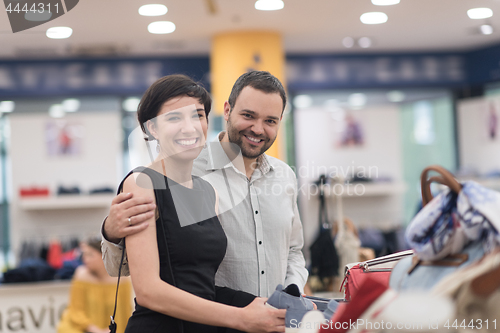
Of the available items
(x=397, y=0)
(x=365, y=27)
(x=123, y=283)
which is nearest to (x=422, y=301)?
(x=123, y=283)

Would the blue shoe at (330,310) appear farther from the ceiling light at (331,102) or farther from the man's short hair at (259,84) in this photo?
the ceiling light at (331,102)

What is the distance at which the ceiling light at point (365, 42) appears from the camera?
5.79 metres

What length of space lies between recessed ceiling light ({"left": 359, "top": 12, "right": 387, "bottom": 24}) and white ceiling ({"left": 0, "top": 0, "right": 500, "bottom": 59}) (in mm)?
63

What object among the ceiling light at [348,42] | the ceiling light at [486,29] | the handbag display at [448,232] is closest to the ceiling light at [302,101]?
the ceiling light at [348,42]

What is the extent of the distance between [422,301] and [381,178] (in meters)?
5.39

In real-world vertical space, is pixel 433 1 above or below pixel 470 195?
above

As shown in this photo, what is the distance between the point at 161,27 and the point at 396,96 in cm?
351

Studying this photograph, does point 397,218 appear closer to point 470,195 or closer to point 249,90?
point 249,90

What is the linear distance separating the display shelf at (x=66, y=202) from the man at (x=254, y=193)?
13.0 feet

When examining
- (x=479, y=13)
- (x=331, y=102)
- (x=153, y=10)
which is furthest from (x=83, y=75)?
(x=479, y=13)

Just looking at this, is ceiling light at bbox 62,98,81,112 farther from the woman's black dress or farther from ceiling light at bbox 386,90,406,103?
the woman's black dress

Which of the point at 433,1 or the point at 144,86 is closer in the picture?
the point at 433,1

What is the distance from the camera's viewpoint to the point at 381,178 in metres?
6.05

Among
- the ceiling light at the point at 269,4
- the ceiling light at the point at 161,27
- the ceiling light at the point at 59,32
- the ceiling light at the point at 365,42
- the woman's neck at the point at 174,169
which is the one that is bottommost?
the woman's neck at the point at 174,169
